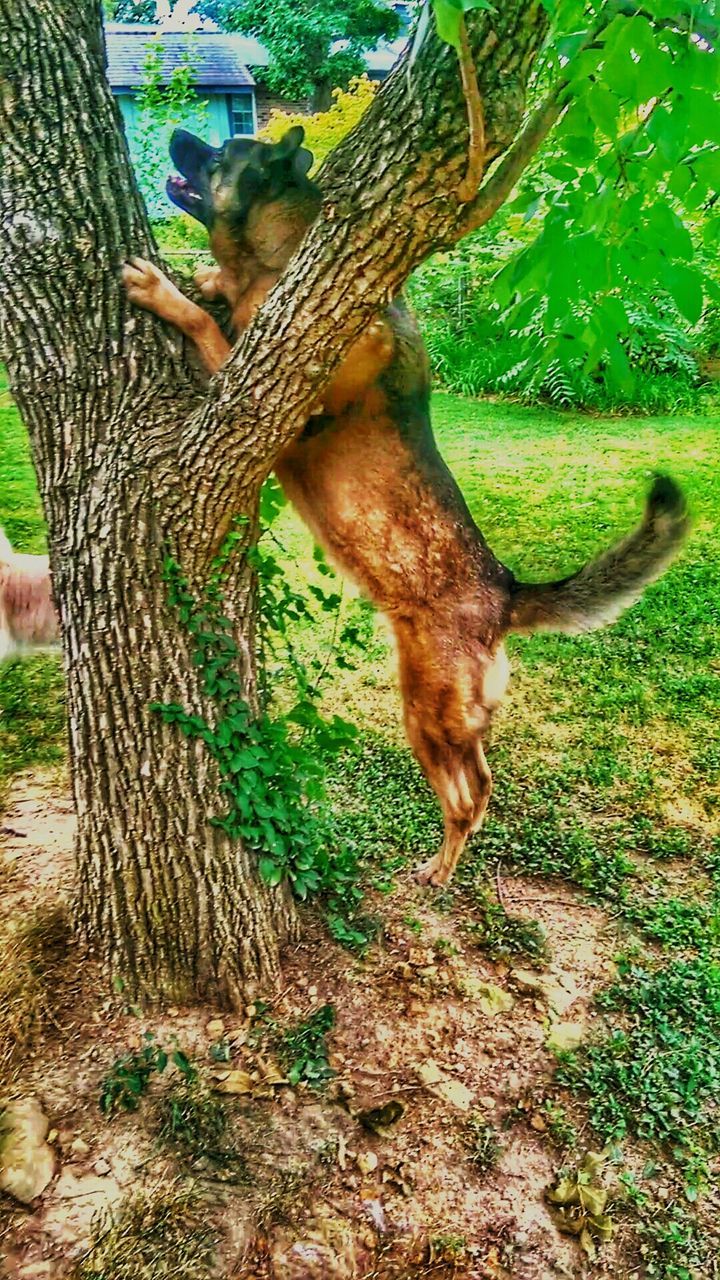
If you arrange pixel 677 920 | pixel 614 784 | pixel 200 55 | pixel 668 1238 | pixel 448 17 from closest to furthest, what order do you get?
pixel 448 17 < pixel 668 1238 < pixel 677 920 < pixel 614 784 < pixel 200 55

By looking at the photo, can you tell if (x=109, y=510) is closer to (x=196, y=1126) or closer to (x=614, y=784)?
(x=196, y=1126)

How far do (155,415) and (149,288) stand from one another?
0.38 m

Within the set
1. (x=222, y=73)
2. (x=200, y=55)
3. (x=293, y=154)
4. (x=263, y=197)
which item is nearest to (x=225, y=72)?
(x=222, y=73)

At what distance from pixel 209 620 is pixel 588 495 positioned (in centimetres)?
641

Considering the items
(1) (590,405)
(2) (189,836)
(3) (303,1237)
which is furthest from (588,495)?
(3) (303,1237)

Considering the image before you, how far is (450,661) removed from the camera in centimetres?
351

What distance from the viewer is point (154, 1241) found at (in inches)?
89.6

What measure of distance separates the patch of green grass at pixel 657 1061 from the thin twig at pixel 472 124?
279cm

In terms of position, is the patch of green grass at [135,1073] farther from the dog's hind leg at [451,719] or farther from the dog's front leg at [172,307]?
the dog's front leg at [172,307]

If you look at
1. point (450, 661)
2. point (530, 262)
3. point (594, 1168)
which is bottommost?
point (594, 1168)

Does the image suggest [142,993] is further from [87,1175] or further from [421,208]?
[421,208]

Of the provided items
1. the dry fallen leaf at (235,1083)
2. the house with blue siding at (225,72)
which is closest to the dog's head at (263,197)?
the dry fallen leaf at (235,1083)

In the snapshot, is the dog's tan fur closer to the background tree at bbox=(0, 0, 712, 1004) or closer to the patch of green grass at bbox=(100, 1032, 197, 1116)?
A: the background tree at bbox=(0, 0, 712, 1004)

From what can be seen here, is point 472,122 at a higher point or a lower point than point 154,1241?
higher
